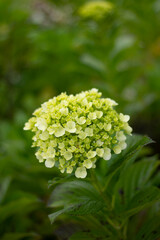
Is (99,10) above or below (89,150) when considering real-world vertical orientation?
above

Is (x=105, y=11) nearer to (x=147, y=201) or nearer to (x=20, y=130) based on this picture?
(x=20, y=130)

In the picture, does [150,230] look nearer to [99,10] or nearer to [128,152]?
[128,152]

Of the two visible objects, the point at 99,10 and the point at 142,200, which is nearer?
the point at 142,200

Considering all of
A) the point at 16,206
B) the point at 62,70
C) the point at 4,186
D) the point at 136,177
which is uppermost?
the point at 62,70

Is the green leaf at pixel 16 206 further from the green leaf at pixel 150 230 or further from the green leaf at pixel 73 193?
the green leaf at pixel 150 230

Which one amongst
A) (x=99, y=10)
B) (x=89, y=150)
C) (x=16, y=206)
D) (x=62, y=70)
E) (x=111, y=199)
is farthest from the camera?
(x=62, y=70)

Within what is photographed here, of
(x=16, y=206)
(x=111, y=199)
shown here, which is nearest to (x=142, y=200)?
(x=111, y=199)
